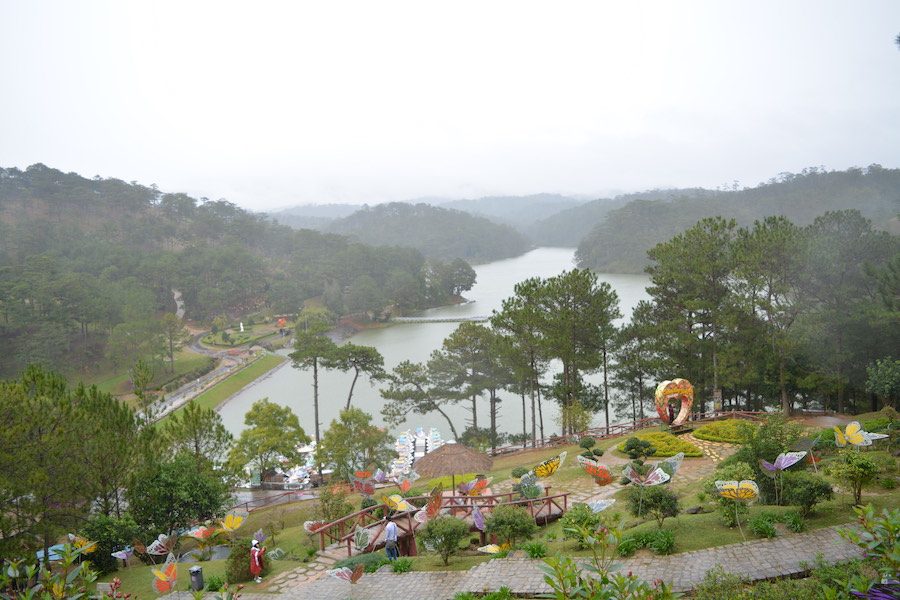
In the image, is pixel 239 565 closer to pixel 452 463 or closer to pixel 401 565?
pixel 401 565

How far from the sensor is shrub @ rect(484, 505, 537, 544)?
8.22 m

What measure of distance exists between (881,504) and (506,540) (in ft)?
17.3

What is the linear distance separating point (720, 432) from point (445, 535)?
9799 mm

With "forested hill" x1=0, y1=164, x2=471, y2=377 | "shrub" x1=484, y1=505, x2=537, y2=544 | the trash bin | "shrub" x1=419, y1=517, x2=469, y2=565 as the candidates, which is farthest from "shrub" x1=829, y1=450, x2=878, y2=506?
"forested hill" x1=0, y1=164, x2=471, y2=377

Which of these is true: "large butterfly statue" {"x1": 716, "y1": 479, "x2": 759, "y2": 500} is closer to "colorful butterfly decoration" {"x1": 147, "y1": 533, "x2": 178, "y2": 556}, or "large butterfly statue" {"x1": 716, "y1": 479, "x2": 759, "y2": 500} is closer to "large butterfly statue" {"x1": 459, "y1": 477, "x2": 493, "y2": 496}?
"large butterfly statue" {"x1": 459, "y1": 477, "x2": 493, "y2": 496}

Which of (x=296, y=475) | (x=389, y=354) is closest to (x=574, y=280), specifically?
(x=296, y=475)

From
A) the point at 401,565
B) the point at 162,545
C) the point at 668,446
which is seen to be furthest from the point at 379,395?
the point at 401,565

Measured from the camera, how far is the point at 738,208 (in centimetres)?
9312

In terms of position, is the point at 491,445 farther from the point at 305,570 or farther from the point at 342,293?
the point at 342,293

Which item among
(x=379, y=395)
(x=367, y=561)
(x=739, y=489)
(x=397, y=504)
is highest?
(x=739, y=489)

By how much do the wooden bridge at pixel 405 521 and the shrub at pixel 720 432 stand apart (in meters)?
6.19

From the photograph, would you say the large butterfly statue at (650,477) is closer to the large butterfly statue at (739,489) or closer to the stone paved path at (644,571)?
the large butterfly statue at (739,489)

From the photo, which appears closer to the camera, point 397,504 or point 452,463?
point 397,504

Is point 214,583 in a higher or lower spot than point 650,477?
lower
